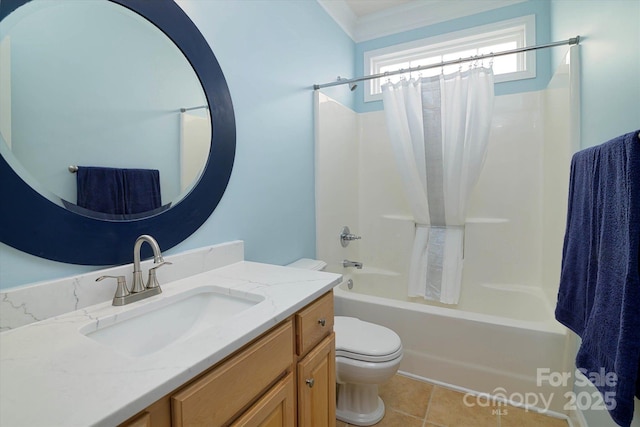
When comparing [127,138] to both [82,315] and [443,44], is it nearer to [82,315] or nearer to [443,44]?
[82,315]

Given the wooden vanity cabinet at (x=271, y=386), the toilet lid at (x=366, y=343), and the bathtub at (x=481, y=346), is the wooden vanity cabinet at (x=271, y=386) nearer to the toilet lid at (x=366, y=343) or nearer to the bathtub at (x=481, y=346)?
the toilet lid at (x=366, y=343)

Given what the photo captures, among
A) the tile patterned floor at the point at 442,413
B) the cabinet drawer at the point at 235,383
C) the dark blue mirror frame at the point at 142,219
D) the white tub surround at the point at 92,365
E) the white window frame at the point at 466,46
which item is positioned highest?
the white window frame at the point at 466,46

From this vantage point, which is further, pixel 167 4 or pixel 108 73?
pixel 167 4

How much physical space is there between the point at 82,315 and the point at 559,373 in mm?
2135

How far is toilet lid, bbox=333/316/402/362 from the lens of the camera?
142 cm

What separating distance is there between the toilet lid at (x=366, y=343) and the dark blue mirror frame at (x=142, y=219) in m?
0.93

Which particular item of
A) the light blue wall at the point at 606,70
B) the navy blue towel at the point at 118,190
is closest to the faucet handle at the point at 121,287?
the navy blue towel at the point at 118,190

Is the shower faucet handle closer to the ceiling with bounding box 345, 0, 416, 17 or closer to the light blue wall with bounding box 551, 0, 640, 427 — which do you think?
the light blue wall with bounding box 551, 0, 640, 427

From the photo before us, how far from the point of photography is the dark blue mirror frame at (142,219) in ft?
2.55

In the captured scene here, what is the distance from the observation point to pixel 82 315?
827 millimetres

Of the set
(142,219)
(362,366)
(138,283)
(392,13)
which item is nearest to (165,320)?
(138,283)

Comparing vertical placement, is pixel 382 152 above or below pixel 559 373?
above

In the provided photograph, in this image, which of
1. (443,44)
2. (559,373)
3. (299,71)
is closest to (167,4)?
(299,71)

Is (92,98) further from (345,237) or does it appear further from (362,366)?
(345,237)
